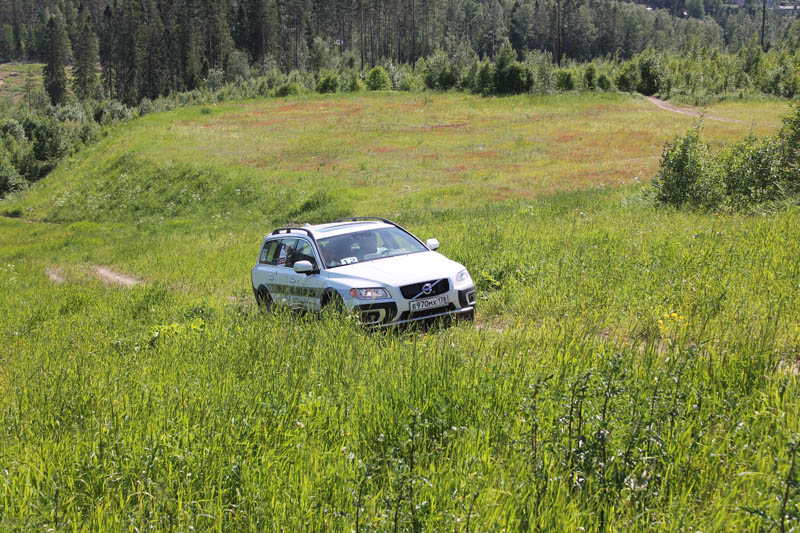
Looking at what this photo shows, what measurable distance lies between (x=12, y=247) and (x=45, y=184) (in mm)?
23762

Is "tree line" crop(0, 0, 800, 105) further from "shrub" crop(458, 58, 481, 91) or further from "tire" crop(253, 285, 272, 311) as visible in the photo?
"tire" crop(253, 285, 272, 311)

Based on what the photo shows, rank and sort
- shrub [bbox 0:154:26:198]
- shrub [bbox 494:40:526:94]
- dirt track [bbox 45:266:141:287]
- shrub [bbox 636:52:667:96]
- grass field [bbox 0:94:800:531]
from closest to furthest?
1. grass field [bbox 0:94:800:531]
2. dirt track [bbox 45:266:141:287]
3. shrub [bbox 0:154:26:198]
4. shrub [bbox 494:40:526:94]
5. shrub [bbox 636:52:667:96]

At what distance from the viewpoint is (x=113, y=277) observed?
19594mm

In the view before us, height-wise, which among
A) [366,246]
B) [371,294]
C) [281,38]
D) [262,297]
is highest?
[281,38]

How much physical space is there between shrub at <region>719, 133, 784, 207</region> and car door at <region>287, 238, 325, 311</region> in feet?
37.1

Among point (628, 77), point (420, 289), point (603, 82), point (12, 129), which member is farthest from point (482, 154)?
point (12, 129)

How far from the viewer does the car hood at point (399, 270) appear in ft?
27.0

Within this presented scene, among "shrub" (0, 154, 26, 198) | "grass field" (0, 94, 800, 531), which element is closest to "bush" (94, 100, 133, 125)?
"shrub" (0, 154, 26, 198)

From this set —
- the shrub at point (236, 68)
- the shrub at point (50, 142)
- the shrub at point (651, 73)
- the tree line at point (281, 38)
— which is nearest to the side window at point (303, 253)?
the shrub at point (50, 142)

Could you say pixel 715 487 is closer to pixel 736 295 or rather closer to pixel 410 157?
pixel 736 295

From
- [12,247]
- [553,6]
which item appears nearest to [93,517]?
[12,247]

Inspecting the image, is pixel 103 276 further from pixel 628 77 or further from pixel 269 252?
pixel 628 77

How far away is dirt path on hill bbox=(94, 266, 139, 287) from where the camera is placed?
1811cm

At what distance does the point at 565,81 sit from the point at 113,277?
2314 inches
